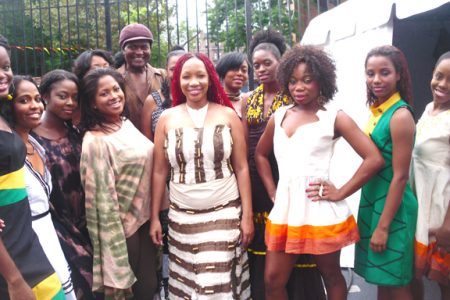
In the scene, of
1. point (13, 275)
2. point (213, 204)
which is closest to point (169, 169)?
point (213, 204)

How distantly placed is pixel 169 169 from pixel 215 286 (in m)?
0.78

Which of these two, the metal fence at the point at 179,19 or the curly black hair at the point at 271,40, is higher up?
the metal fence at the point at 179,19

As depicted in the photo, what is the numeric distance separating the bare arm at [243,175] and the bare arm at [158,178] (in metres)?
0.43

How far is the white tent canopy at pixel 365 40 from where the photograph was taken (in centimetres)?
395

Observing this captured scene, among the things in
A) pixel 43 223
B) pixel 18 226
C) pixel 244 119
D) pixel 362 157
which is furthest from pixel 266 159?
pixel 18 226

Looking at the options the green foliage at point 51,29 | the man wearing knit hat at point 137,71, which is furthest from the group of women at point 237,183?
the green foliage at point 51,29

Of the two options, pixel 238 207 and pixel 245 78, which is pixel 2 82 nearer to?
pixel 238 207

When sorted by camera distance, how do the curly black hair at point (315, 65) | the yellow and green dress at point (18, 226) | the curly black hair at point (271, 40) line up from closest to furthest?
the yellow and green dress at point (18, 226) < the curly black hair at point (315, 65) < the curly black hair at point (271, 40)

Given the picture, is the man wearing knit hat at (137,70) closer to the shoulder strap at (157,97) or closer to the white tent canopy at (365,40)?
the shoulder strap at (157,97)

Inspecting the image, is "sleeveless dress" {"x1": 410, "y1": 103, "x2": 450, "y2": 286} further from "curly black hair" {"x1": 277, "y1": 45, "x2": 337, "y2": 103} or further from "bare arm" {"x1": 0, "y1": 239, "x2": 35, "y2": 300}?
"bare arm" {"x1": 0, "y1": 239, "x2": 35, "y2": 300}

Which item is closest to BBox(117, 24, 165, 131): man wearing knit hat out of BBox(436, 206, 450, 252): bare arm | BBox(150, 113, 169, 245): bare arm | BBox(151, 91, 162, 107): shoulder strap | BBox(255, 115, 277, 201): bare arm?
BBox(151, 91, 162, 107): shoulder strap

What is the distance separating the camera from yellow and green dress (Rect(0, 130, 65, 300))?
6.52ft

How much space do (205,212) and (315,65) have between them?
109 centimetres

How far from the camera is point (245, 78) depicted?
398 centimetres
